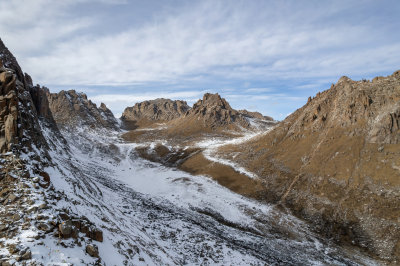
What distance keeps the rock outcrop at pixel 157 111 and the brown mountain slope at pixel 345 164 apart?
4905 inches

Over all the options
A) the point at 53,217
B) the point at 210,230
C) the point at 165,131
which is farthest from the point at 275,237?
the point at 165,131

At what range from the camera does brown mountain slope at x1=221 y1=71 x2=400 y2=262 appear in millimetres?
30522

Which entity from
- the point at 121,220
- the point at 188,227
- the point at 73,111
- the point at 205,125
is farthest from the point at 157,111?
the point at 121,220

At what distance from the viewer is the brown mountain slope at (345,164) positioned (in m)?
30.5

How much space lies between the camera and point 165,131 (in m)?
122

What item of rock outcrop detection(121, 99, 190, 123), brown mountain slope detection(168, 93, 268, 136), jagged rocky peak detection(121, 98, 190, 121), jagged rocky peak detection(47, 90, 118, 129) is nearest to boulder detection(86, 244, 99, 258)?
brown mountain slope detection(168, 93, 268, 136)

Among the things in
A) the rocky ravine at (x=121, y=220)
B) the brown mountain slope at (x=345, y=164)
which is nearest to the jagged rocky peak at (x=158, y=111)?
the brown mountain slope at (x=345, y=164)

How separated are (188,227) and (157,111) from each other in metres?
167

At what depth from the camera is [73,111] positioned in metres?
136

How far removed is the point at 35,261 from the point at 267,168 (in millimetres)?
48973

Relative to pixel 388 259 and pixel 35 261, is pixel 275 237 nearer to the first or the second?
pixel 388 259

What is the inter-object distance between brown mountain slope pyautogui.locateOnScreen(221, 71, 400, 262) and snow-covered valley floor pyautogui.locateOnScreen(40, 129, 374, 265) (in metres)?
5.15

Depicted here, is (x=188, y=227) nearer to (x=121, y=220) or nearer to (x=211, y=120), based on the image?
(x=121, y=220)

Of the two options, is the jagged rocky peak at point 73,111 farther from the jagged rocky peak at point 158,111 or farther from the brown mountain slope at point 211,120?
the brown mountain slope at point 211,120
